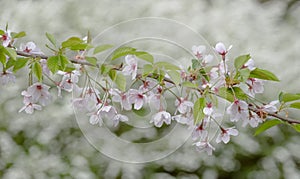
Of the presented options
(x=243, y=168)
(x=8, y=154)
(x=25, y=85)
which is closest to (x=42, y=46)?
(x=25, y=85)

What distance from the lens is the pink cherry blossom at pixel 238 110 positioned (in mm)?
573

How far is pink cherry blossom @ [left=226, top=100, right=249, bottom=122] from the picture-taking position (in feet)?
1.88

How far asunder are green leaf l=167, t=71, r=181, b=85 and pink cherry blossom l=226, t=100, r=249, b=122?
0.25ft

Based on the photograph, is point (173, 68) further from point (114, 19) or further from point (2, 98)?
point (114, 19)

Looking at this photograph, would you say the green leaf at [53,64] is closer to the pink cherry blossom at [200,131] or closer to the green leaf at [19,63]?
the green leaf at [19,63]

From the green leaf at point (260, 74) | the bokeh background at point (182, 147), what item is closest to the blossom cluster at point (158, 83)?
the green leaf at point (260, 74)

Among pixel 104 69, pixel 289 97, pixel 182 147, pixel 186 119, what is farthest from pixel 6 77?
pixel 182 147

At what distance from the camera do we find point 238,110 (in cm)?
59

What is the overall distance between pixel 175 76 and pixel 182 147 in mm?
1155

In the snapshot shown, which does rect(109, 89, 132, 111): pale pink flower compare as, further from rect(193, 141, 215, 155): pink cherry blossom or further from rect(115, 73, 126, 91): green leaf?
rect(193, 141, 215, 155): pink cherry blossom

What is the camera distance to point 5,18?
2117 millimetres

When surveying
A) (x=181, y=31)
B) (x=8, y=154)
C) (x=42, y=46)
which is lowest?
(x=8, y=154)

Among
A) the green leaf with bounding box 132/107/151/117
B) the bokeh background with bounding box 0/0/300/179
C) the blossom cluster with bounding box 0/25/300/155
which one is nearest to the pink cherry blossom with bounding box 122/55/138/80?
the blossom cluster with bounding box 0/25/300/155

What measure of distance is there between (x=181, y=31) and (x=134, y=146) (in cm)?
55
